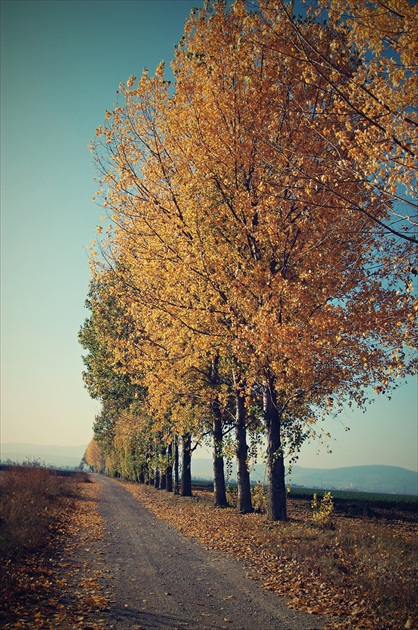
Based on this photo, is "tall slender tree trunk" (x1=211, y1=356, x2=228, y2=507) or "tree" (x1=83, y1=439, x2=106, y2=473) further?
"tree" (x1=83, y1=439, x2=106, y2=473)

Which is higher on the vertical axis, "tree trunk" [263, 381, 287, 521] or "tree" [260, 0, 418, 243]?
"tree" [260, 0, 418, 243]

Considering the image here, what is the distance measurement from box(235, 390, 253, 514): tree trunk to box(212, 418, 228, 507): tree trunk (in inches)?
74.6

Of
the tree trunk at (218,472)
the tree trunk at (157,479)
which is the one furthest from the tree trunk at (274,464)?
the tree trunk at (157,479)

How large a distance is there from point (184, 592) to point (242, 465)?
32.6ft

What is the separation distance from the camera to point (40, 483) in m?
19.1

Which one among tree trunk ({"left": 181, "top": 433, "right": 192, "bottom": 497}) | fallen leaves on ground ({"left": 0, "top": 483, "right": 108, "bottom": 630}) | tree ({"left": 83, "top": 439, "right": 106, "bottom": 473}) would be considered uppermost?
fallen leaves on ground ({"left": 0, "top": 483, "right": 108, "bottom": 630})

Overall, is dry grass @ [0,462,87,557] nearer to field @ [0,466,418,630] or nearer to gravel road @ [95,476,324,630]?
field @ [0,466,418,630]

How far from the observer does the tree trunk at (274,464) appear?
1263 centimetres

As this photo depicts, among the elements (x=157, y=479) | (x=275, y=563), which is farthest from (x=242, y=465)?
(x=157, y=479)

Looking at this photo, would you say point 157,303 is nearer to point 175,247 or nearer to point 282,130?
point 175,247

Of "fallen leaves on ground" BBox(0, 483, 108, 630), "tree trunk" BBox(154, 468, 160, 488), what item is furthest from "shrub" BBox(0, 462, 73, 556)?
"tree trunk" BBox(154, 468, 160, 488)

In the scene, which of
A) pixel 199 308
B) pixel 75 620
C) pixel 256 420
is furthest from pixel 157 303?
pixel 256 420

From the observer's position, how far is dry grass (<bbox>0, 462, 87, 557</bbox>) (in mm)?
9148

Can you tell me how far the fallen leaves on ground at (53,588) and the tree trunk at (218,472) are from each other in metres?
9.17
